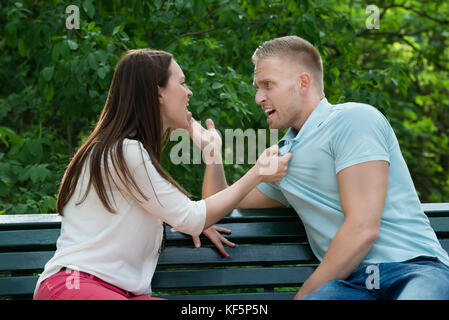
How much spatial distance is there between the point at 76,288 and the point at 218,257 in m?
0.69

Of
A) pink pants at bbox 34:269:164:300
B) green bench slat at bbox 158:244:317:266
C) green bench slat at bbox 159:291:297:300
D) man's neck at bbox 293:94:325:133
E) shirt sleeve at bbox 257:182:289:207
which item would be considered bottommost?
green bench slat at bbox 159:291:297:300

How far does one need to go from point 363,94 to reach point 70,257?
278 centimetres

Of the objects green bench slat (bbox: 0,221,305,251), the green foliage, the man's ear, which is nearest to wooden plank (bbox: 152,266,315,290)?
green bench slat (bbox: 0,221,305,251)

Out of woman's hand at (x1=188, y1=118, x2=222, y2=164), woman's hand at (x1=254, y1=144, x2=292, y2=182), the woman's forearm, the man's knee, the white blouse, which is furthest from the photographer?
woman's hand at (x1=188, y1=118, x2=222, y2=164)

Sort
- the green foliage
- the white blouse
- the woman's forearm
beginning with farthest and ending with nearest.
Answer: the green foliage → the woman's forearm → the white blouse

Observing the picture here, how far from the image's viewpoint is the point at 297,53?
109 inches

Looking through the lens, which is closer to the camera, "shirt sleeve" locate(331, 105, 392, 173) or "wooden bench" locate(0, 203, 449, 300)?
"shirt sleeve" locate(331, 105, 392, 173)

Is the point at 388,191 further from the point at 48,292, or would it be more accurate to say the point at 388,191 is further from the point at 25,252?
the point at 25,252

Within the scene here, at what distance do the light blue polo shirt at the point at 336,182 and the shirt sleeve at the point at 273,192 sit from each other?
21 centimetres

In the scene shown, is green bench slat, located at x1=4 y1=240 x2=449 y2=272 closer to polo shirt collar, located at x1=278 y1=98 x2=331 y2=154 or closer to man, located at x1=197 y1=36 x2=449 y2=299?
man, located at x1=197 y1=36 x2=449 y2=299

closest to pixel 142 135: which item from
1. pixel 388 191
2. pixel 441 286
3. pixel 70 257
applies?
pixel 70 257

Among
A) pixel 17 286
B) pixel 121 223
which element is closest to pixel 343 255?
pixel 121 223

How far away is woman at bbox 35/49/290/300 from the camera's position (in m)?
2.20

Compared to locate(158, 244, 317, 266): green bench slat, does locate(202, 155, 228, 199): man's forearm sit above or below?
above
